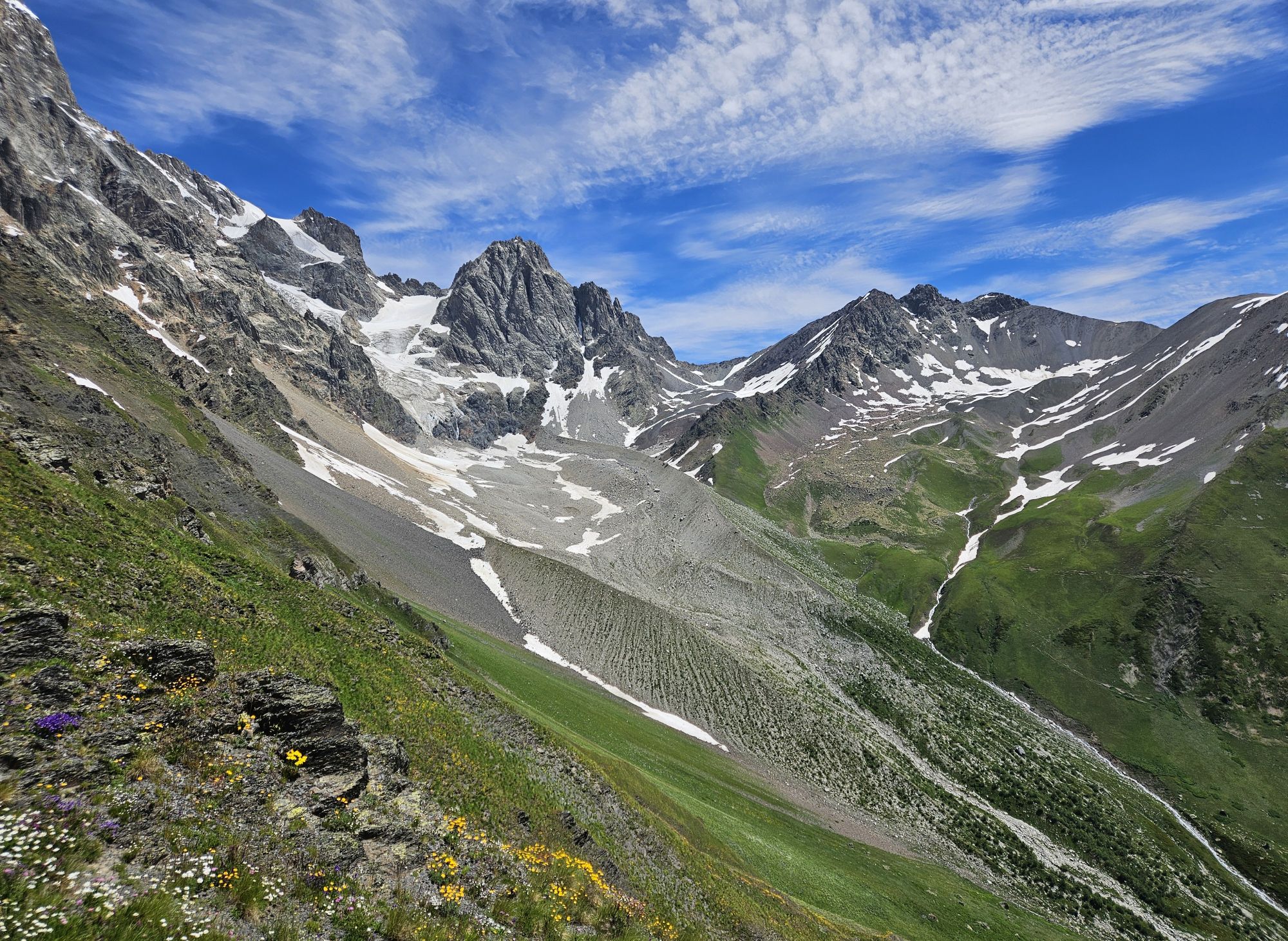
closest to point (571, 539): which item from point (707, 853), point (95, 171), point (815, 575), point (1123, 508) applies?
point (815, 575)

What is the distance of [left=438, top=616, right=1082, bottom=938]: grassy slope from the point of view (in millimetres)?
31453

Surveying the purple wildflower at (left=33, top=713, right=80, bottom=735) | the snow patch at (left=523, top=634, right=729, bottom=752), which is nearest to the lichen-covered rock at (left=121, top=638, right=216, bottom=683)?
the purple wildflower at (left=33, top=713, right=80, bottom=735)

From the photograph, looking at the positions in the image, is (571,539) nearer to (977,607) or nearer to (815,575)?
(815,575)

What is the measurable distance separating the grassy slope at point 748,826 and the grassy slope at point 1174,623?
5416cm

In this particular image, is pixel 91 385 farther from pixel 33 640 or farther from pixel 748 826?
pixel 748 826

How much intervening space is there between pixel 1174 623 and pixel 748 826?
110144 millimetres

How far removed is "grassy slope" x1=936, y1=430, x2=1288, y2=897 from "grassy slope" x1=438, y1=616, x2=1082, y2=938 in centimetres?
5416

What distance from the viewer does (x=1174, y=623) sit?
336ft

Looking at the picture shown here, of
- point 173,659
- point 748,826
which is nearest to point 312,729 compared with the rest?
point 173,659

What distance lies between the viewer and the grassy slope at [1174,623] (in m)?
80.0

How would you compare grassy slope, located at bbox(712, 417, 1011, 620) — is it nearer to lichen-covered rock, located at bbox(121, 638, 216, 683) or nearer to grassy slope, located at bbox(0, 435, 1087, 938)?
grassy slope, located at bbox(0, 435, 1087, 938)

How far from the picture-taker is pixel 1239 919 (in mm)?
55125

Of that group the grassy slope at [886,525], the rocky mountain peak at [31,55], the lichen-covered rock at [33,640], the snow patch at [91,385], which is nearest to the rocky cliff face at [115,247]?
the rocky mountain peak at [31,55]

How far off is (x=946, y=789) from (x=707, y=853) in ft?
168
